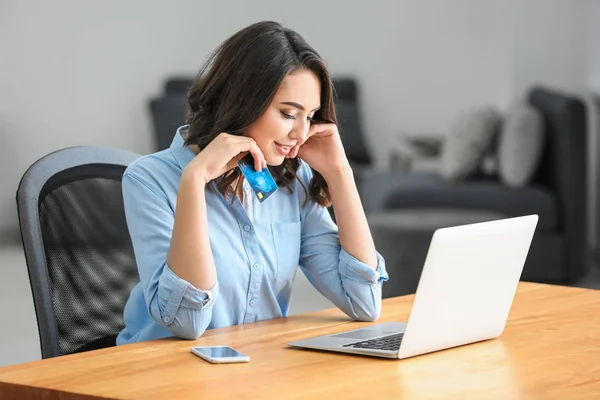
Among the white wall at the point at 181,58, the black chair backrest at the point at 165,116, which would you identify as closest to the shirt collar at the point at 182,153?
the white wall at the point at 181,58

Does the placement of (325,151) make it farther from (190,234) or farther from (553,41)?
(553,41)

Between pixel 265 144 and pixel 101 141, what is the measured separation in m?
4.89

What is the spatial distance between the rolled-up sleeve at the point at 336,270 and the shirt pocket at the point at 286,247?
0.12 feet

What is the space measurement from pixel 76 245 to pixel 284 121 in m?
0.43

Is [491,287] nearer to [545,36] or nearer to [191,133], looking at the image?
[191,133]

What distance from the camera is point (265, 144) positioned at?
1.70m

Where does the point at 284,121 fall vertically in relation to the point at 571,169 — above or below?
above

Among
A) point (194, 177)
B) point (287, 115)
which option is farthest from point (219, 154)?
point (287, 115)

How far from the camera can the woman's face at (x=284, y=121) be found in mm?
1696

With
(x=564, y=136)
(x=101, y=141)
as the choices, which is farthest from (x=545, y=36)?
(x=101, y=141)

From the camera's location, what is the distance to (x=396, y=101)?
7.21 m

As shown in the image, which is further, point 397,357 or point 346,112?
point 346,112

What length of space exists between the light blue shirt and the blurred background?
229 cm

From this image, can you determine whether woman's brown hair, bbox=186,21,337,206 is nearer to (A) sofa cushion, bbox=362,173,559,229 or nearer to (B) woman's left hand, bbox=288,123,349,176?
(B) woman's left hand, bbox=288,123,349,176
